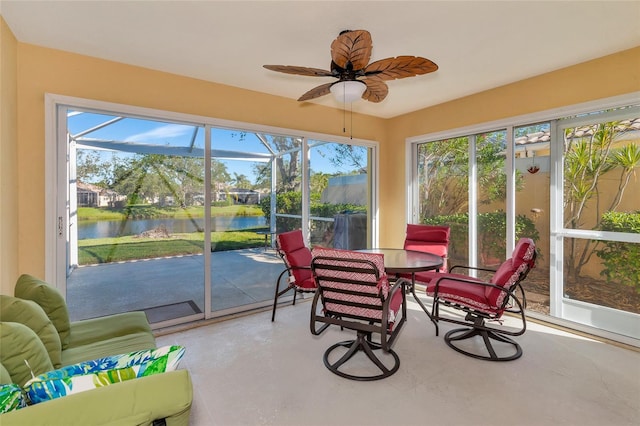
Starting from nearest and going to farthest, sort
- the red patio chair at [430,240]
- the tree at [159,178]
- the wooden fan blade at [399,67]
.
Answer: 1. the wooden fan blade at [399,67]
2. the tree at [159,178]
3. the red patio chair at [430,240]

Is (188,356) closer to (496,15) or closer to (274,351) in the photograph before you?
(274,351)

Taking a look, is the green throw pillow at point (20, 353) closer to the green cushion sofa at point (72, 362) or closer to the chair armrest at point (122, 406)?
the green cushion sofa at point (72, 362)

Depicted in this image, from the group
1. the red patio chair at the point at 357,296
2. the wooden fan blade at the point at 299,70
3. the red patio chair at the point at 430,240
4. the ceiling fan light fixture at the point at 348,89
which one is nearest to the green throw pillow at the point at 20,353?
the red patio chair at the point at 357,296

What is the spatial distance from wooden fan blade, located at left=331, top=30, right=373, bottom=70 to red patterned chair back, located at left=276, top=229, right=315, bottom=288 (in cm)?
188

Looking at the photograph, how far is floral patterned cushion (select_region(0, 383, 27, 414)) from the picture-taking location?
0.93 metres

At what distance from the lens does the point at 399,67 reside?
208 centimetres

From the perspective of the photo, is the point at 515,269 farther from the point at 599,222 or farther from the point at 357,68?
the point at 357,68

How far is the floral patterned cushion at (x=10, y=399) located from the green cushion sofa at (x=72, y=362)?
9 centimetres

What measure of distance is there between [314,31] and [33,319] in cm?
261

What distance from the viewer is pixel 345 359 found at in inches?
95.1

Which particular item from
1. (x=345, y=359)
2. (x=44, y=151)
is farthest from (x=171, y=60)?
(x=345, y=359)

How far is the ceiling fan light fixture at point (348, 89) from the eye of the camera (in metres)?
2.25

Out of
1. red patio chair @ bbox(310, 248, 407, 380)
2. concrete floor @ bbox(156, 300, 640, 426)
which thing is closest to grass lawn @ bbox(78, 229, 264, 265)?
concrete floor @ bbox(156, 300, 640, 426)

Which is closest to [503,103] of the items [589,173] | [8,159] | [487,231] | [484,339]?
[589,173]
